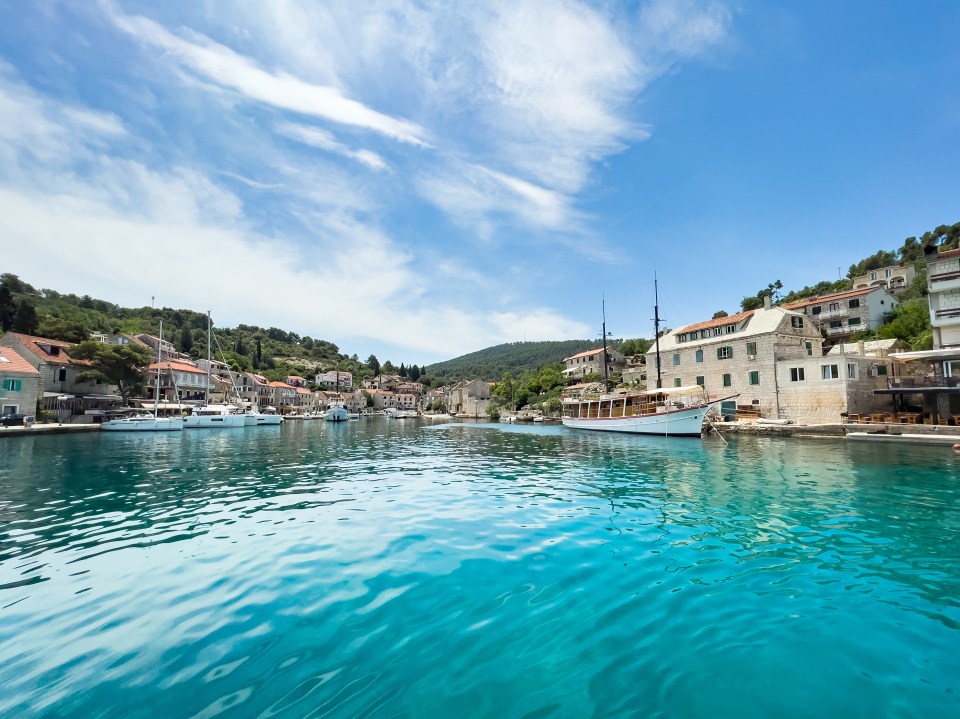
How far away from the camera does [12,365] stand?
37562mm

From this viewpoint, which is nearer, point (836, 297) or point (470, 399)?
point (836, 297)

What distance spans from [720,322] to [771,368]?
7.83m

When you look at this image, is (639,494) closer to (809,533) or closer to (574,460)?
(809,533)

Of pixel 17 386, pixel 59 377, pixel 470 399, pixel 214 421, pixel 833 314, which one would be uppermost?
pixel 833 314

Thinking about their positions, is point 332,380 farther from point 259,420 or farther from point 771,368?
point 771,368

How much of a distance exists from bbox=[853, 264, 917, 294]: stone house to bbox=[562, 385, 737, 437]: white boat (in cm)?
3620

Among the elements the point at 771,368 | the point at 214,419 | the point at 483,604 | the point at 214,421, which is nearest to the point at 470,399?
the point at 214,421

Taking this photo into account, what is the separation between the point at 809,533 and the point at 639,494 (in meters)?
4.80

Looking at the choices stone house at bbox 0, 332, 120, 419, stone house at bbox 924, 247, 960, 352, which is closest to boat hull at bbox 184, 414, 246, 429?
stone house at bbox 0, 332, 120, 419

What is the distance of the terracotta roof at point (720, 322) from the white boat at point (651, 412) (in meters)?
7.08

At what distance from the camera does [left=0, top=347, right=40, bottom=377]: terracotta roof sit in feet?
120

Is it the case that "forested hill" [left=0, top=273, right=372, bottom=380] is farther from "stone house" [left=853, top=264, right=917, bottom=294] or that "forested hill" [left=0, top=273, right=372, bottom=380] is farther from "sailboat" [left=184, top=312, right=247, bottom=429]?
"stone house" [left=853, top=264, right=917, bottom=294]

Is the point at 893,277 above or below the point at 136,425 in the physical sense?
above

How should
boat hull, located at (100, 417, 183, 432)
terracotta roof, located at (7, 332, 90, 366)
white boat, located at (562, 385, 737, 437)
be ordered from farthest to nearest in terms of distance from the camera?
terracotta roof, located at (7, 332, 90, 366), boat hull, located at (100, 417, 183, 432), white boat, located at (562, 385, 737, 437)
